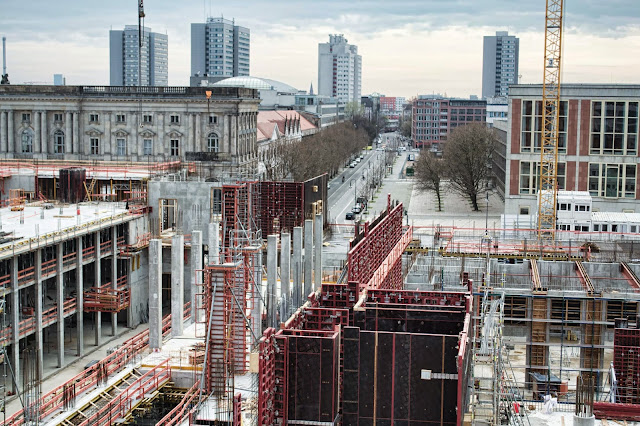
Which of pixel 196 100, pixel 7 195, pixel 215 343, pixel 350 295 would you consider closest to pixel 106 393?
pixel 215 343

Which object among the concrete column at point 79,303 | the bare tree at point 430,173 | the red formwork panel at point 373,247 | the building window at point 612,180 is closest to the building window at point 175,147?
the red formwork panel at point 373,247

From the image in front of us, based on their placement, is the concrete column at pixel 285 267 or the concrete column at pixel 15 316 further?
the concrete column at pixel 285 267

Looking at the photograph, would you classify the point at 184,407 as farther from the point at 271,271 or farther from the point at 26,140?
the point at 26,140

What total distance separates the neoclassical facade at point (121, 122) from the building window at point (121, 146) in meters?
0.09

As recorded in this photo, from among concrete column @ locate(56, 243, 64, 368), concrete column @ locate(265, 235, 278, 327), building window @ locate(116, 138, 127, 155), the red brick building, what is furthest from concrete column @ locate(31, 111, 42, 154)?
concrete column @ locate(265, 235, 278, 327)

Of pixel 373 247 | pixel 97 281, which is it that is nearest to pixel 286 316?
pixel 373 247

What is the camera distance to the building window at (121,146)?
85625 mm

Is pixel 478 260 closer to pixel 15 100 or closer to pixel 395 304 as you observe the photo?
pixel 395 304

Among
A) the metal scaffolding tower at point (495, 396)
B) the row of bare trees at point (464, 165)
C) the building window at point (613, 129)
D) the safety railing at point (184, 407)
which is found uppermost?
the building window at point (613, 129)

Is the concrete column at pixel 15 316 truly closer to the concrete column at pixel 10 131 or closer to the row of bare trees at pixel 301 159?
the concrete column at pixel 10 131

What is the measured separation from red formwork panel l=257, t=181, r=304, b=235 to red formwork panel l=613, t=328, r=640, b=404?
24.3 m

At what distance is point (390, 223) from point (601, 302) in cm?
1713

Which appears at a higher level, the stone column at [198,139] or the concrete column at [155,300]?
the stone column at [198,139]

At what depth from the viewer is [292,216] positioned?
190 ft
